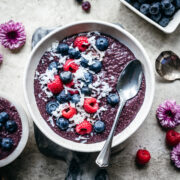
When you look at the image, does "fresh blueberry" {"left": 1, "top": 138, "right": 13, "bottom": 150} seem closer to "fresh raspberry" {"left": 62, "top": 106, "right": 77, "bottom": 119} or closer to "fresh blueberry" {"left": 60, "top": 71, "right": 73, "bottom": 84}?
"fresh raspberry" {"left": 62, "top": 106, "right": 77, "bottom": 119}

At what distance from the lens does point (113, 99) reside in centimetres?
Result: 189

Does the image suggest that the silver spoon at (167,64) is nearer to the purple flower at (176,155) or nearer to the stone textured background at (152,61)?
the stone textured background at (152,61)

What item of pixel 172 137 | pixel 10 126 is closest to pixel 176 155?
pixel 172 137

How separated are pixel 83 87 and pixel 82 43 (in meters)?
0.28

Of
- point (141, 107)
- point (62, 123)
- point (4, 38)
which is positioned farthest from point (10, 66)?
point (141, 107)

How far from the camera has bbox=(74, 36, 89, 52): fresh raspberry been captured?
1.95 metres

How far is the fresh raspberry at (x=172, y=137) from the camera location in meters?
2.23

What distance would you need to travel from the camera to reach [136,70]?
6.40ft

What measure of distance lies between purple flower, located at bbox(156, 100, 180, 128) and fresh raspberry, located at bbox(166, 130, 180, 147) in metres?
0.05

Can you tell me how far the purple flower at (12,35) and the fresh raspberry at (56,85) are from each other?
588mm

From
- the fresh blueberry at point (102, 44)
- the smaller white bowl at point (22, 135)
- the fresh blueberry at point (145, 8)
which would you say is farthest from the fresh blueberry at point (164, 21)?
the smaller white bowl at point (22, 135)

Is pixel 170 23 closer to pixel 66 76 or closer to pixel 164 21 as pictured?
pixel 164 21

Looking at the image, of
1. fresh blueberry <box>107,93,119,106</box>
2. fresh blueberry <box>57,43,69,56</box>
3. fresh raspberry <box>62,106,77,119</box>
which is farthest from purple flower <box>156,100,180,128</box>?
fresh blueberry <box>57,43,69,56</box>

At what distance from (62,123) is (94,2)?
3.28ft
